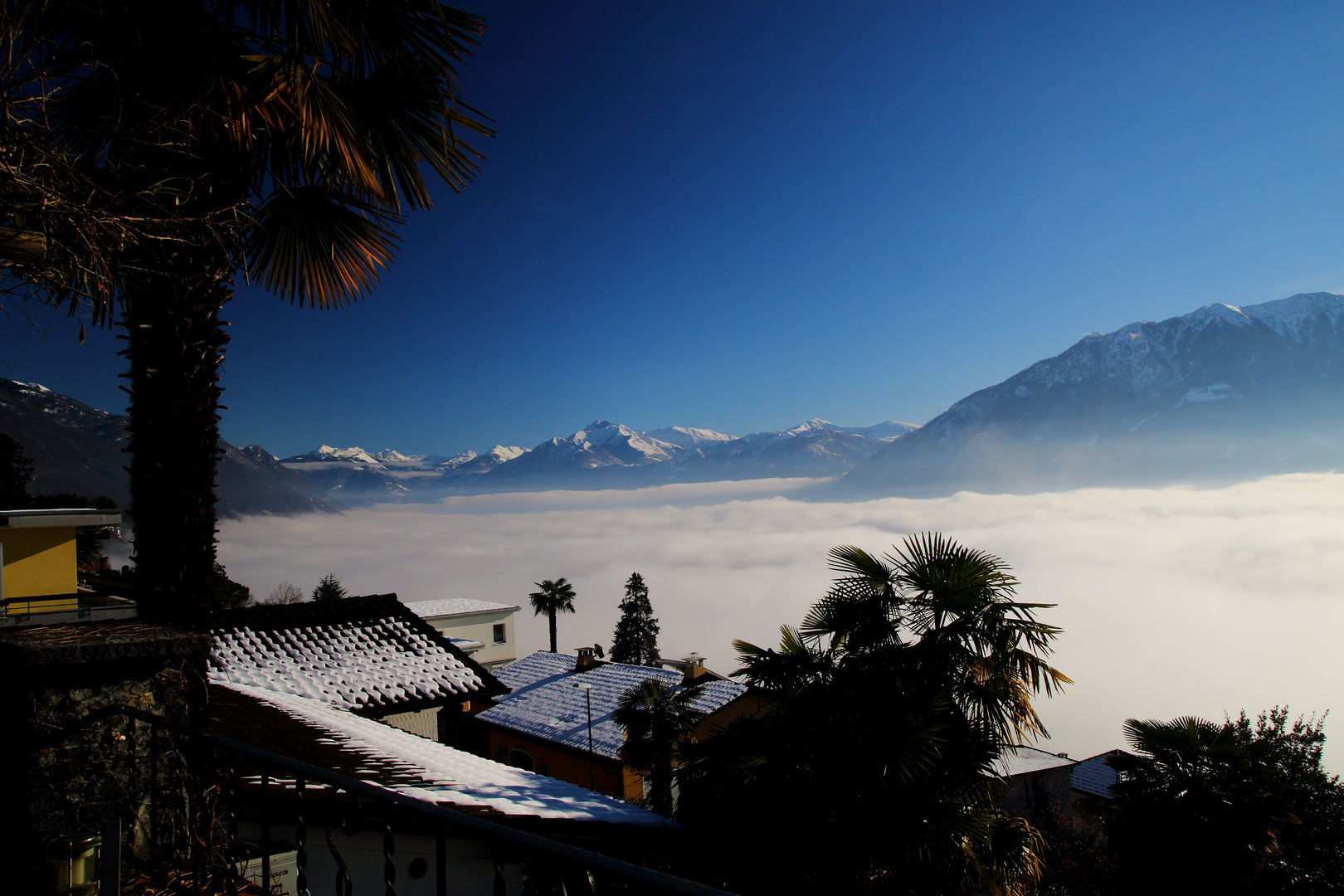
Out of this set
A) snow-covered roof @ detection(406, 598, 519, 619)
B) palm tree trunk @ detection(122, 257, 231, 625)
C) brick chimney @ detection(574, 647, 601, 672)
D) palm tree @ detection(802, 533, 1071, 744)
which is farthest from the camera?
snow-covered roof @ detection(406, 598, 519, 619)

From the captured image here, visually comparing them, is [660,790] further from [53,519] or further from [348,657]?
[53,519]

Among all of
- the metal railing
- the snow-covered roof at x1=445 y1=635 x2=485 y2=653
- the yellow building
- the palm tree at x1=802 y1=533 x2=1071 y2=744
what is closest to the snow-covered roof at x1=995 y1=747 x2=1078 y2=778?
the palm tree at x1=802 y1=533 x2=1071 y2=744

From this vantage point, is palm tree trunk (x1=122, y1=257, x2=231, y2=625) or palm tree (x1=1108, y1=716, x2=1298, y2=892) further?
palm tree (x1=1108, y1=716, x2=1298, y2=892)

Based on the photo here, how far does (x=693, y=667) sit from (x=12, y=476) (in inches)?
1167

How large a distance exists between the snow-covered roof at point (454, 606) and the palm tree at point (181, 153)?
41.4 meters

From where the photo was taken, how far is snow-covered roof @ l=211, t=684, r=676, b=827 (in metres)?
4.75

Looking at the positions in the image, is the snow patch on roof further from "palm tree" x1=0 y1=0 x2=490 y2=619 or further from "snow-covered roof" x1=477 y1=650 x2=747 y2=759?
"snow-covered roof" x1=477 y1=650 x2=747 y2=759

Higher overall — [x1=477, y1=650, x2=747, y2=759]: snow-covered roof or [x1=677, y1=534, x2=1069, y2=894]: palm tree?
[x1=677, y1=534, x2=1069, y2=894]: palm tree

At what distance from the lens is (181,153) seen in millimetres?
3363

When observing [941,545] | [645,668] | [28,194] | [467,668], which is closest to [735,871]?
[941,545]

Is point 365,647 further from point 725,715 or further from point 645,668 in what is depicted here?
point 645,668

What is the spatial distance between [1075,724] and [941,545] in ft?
574

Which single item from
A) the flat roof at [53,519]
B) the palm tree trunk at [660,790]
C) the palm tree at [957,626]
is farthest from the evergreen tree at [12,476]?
the palm tree at [957,626]

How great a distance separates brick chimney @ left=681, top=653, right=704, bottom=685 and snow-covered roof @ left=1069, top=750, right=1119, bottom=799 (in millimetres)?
19524
